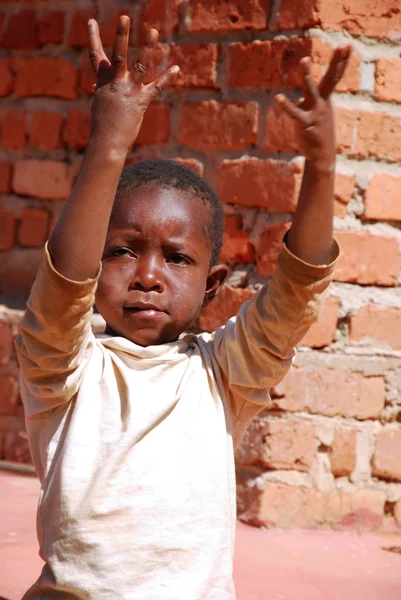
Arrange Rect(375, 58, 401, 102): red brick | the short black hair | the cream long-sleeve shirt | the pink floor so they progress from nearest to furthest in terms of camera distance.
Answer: the cream long-sleeve shirt → the short black hair → the pink floor → Rect(375, 58, 401, 102): red brick

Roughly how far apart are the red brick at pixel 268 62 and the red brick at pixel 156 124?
29 centimetres

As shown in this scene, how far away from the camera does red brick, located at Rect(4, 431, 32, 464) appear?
3.67 meters

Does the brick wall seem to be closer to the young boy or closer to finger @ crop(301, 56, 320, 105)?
the young boy

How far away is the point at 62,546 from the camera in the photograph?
6.02 feet

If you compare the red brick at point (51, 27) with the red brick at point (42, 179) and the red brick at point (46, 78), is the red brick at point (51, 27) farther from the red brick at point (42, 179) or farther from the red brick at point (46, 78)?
the red brick at point (42, 179)

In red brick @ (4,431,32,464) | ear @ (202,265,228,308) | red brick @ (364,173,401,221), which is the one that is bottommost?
red brick @ (4,431,32,464)

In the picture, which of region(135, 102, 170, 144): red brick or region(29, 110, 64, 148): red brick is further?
region(29, 110, 64, 148): red brick

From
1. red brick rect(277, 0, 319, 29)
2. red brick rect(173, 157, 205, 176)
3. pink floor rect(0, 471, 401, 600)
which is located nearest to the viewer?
pink floor rect(0, 471, 401, 600)

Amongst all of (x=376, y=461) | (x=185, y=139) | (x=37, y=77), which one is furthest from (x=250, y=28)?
(x=376, y=461)

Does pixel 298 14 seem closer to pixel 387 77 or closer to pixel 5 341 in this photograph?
pixel 387 77

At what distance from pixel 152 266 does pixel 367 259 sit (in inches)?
57.2

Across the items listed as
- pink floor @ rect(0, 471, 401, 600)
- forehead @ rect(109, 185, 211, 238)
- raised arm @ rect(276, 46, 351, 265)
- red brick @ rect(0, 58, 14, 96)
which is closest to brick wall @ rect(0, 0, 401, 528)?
pink floor @ rect(0, 471, 401, 600)

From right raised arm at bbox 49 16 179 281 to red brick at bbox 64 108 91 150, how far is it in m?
2.00

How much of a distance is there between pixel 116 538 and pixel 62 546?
0.35 feet
